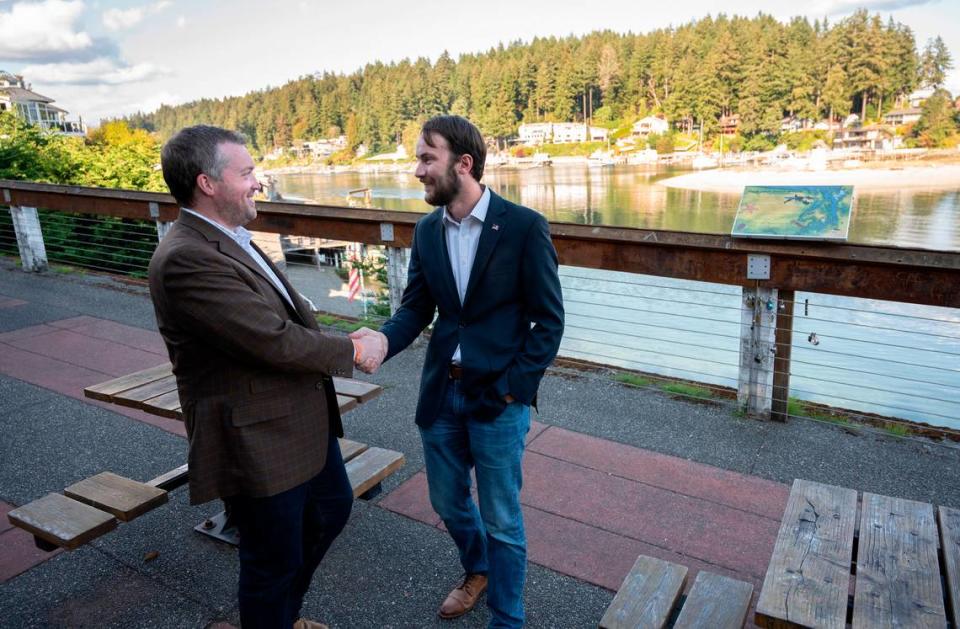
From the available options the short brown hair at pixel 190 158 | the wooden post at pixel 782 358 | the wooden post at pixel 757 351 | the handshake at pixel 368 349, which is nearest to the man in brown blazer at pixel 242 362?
the short brown hair at pixel 190 158

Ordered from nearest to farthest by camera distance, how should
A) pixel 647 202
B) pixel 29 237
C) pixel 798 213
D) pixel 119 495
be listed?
pixel 119 495
pixel 798 213
pixel 29 237
pixel 647 202

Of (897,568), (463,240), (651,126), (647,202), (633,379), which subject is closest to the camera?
(897,568)

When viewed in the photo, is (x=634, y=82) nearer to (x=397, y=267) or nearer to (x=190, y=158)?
(x=397, y=267)

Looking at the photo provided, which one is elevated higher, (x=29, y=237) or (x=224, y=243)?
(x=224, y=243)

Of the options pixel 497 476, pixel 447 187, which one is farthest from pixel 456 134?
pixel 497 476

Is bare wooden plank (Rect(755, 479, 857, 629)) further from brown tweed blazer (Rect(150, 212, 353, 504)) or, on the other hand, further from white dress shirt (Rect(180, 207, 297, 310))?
white dress shirt (Rect(180, 207, 297, 310))

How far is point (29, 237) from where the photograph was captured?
8109 mm

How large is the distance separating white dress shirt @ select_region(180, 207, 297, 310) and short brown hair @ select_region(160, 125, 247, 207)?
73 millimetres

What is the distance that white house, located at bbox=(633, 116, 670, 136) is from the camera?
96.2m

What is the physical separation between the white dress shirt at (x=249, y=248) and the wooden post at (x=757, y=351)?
9.02ft

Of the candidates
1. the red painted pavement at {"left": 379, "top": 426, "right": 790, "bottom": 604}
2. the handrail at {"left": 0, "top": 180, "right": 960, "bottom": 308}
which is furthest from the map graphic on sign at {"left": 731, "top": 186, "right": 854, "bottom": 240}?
the red painted pavement at {"left": 379, "top": 426, "right": 790, "bottom": 604}

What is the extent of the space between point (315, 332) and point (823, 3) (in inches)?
5413

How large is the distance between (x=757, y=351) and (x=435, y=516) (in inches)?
81.9

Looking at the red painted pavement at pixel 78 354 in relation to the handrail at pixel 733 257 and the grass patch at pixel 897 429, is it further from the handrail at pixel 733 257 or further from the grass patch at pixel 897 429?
the grass patch at pixel 897 429
